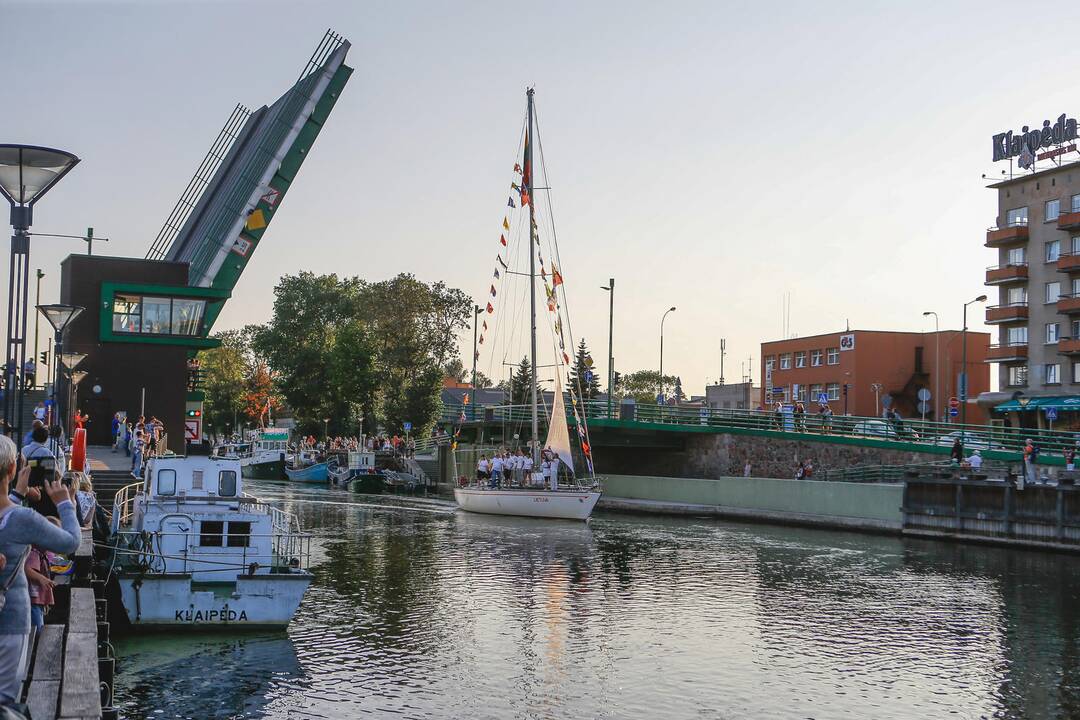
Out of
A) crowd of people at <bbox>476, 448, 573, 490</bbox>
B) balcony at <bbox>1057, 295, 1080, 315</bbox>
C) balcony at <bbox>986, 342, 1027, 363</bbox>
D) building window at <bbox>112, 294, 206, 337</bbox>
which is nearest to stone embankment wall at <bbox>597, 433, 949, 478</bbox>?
crowd of people at <bbox>476, 448, 573, 490</bbox>

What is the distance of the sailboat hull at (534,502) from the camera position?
42.3m

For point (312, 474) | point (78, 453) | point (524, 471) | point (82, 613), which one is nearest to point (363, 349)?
point (312, 474)

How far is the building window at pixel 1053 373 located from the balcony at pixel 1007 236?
8013mm

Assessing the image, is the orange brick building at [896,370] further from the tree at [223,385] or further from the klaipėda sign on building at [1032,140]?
the tree at [223,385]

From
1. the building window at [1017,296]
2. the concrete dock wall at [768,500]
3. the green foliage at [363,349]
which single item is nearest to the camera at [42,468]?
the concrete dock wall at [768,500]

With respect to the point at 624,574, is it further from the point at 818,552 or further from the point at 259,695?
the point at 259,695

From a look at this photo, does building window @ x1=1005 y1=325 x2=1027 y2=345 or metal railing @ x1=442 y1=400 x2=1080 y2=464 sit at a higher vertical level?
building window @ x1=1005 y1=325 x2=1027 y2=345

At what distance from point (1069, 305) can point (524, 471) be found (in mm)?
34927

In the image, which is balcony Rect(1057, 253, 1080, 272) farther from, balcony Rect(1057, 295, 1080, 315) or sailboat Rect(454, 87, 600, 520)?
sailboat Rect(454, 87, 600, 520)

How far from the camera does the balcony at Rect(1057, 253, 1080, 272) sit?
61875mm

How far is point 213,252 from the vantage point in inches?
1932

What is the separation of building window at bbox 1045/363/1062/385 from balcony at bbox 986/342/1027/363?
1987mm

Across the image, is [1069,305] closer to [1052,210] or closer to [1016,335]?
[1016,335]

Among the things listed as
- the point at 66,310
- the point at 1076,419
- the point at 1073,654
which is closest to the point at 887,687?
the point at 1073,654
